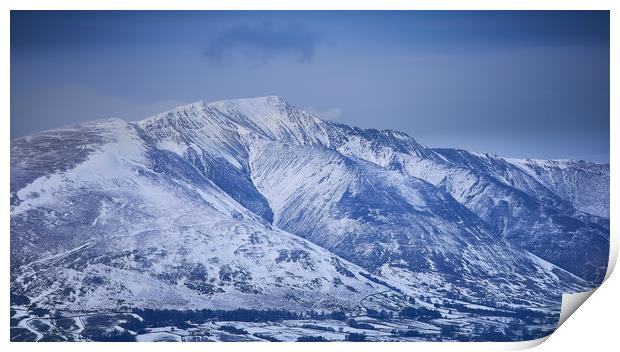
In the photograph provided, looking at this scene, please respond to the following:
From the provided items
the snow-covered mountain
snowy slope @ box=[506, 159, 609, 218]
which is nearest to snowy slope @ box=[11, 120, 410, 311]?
the snow-covered mountain

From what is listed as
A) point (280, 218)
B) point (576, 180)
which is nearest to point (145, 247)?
point (280, 218)

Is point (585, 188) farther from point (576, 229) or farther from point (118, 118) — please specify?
point (118, 118)

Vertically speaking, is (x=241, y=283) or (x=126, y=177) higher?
(x=126, y=177)

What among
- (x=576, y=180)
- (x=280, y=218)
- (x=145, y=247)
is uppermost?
(x=576, y=180)

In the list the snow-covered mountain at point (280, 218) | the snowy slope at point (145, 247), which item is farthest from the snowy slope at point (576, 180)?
the snowy slope at point (145, 247)

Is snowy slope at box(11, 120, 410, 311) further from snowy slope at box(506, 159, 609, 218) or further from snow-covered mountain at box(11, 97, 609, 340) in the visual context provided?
snowy slope at box(506, 159, 609, 218)

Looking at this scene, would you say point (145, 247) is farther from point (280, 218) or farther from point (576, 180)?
point (576, 180)
